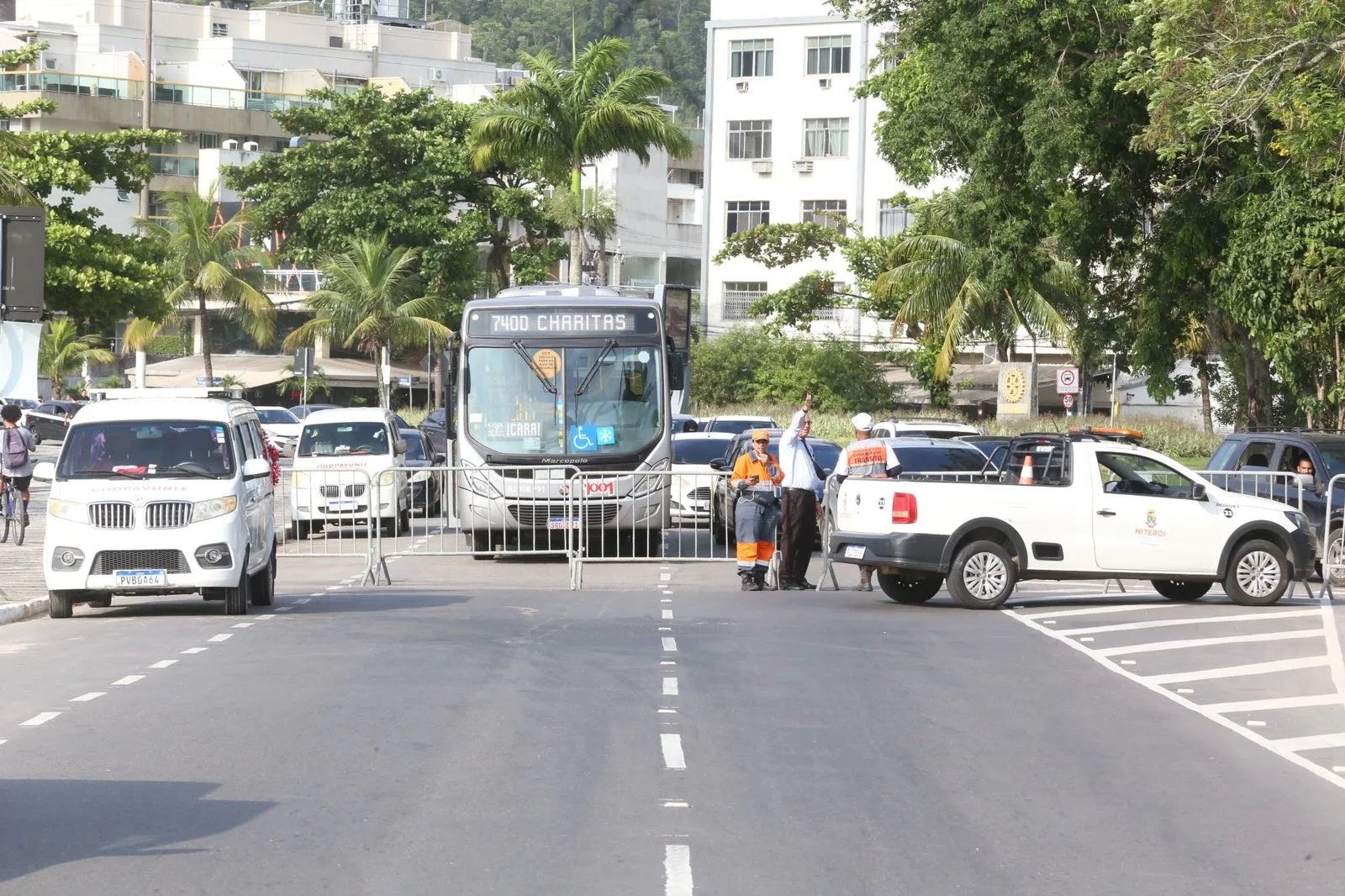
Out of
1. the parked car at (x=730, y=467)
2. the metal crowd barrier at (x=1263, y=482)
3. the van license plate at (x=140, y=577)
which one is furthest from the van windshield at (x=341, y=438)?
the van license plate at (x=140, y=577)

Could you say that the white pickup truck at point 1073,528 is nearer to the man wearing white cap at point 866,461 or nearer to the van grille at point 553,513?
the man wearing white cap at point 866,461

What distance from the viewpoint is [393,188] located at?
6262 cm

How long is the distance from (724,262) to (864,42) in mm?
9256

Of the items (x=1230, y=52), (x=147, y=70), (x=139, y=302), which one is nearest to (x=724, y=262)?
(x=147, y=70)

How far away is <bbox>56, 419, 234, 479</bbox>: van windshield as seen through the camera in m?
17.5

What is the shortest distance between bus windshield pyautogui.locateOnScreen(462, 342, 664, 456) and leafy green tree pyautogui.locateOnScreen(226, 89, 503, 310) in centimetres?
3749

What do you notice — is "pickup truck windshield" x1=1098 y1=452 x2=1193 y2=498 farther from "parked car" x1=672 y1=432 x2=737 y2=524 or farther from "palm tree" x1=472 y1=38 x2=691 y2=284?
"palm tree" x1=472 y1=38 x2=691 y2=284

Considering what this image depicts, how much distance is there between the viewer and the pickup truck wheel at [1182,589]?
19656mm

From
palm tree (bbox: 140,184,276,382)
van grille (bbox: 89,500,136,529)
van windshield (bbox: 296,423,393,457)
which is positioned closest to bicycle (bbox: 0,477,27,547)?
van windshield (bbox: 296,423,393,457)

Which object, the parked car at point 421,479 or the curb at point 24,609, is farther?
the parked car at point 421,479

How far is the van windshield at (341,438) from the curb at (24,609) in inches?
534

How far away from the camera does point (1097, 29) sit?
2955cm

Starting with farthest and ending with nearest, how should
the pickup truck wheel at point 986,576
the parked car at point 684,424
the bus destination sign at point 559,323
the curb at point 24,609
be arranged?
the parked car at point 684,424 → the bus destination sign at point 559,323 → the pickup truck wheel at point 986,576 → the curb at point 24,609

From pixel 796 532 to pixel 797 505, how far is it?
0.34 metres
